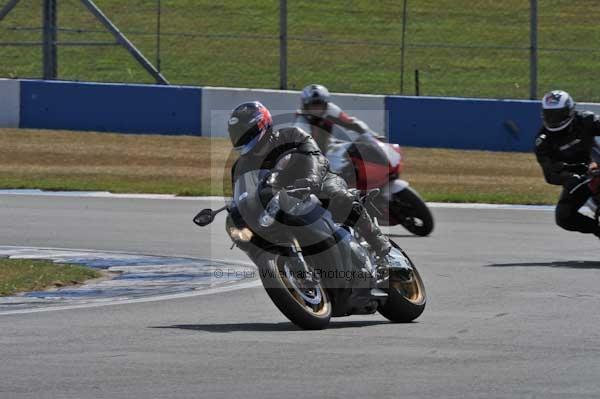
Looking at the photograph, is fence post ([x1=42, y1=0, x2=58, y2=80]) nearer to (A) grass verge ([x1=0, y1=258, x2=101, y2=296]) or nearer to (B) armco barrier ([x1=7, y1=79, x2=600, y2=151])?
(B) armco barrier ([x1=7, y1=79, x2=600, y2=151])

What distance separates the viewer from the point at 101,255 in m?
13.9

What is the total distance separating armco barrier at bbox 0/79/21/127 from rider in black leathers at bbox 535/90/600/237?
12816mm

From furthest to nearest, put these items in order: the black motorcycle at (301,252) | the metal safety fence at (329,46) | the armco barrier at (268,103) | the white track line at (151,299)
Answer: the metal safety fence at (329,46) → the armco barrier at (268,103) → the white track line at (151,299) → the black motorcycle at (301,252)

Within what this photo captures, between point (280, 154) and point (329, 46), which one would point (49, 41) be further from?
point (280, 154)

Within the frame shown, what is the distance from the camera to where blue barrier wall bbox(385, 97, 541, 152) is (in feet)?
74.8

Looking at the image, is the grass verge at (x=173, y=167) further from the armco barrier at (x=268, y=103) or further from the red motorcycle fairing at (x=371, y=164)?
the red motorcycle fairing at (x=371, y=164)

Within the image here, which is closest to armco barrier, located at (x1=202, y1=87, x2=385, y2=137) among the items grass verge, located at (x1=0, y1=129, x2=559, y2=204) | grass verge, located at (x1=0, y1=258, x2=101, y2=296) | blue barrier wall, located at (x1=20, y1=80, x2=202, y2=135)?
blue barrier wall, located at (x1=20, y1=80, x2=202, y2=135)

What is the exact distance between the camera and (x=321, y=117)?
15578mm

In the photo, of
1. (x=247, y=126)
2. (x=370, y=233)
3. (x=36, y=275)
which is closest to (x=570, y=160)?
(x=370, y=233)

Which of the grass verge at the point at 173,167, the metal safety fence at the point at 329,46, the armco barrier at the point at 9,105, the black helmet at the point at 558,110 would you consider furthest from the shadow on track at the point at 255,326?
the armco barrier at the point at 9,105

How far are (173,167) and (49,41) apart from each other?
396 centimetres

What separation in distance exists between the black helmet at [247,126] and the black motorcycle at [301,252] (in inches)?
8.4

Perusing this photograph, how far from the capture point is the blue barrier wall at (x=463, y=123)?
22.8 metres

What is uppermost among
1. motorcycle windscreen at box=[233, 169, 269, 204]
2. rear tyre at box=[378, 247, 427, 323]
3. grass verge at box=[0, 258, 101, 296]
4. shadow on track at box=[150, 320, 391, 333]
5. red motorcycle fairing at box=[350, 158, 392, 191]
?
motorcycle windscreen at box=[233, 169, 269, 204]
